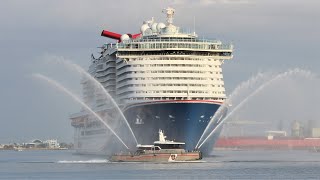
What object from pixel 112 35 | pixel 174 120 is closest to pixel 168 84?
pixel 174 120

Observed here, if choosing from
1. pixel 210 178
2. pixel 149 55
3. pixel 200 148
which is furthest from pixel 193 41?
pixel 210 178

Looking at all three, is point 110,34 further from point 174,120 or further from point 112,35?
point 174,120

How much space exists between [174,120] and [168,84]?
5948mm

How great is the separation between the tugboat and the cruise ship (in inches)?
186

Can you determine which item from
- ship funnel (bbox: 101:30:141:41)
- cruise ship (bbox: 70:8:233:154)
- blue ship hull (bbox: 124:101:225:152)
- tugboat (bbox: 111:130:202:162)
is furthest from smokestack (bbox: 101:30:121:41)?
tugboat (bbox: 111:130:202:162)

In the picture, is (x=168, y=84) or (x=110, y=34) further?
(x=110, y=34)

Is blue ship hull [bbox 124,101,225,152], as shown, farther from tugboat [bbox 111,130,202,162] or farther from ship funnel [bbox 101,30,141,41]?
ship funnel [bbox 101,30,141,41]

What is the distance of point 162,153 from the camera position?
111312 millimetres

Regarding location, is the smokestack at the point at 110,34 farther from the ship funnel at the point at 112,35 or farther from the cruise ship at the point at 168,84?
the cruise ship at the point at 168,84

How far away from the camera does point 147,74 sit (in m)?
124

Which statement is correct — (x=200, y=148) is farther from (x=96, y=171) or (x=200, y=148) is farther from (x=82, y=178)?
(x=82, y=178)

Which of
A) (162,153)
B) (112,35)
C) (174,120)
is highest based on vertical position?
(112,35)

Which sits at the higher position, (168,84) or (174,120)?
(168,84)

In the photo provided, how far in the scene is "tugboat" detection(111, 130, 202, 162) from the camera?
111 meters
